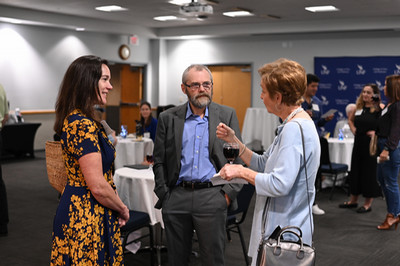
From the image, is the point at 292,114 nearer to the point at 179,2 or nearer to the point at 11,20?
the point at 179,2

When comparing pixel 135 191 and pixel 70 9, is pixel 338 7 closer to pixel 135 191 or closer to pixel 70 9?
pixel 70 9

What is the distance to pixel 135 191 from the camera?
13.8 ft

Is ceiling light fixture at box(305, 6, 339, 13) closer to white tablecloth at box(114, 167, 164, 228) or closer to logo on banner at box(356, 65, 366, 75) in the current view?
logo on banner at box(356, 65, 366, 75)

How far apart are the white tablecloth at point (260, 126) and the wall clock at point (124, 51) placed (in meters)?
4.52

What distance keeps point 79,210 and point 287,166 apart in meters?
0.96

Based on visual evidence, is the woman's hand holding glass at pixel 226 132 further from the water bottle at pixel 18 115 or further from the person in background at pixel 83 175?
the water bottle at pixel 18 115

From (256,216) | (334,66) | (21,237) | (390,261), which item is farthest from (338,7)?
(256,216)

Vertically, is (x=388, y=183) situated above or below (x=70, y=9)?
below

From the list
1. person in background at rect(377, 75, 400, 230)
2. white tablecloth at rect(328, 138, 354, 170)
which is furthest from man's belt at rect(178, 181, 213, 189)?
white tablecloth at rect(328, 138, 354, 170)

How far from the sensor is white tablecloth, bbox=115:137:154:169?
7.21 metres

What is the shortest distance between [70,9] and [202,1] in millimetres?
3264

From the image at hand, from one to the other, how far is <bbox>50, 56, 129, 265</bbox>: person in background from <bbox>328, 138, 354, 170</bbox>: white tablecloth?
18.7 ft

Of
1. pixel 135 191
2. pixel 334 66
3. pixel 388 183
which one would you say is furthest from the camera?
pixel 334 66

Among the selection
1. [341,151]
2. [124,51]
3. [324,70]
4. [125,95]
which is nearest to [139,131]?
[341,151]
